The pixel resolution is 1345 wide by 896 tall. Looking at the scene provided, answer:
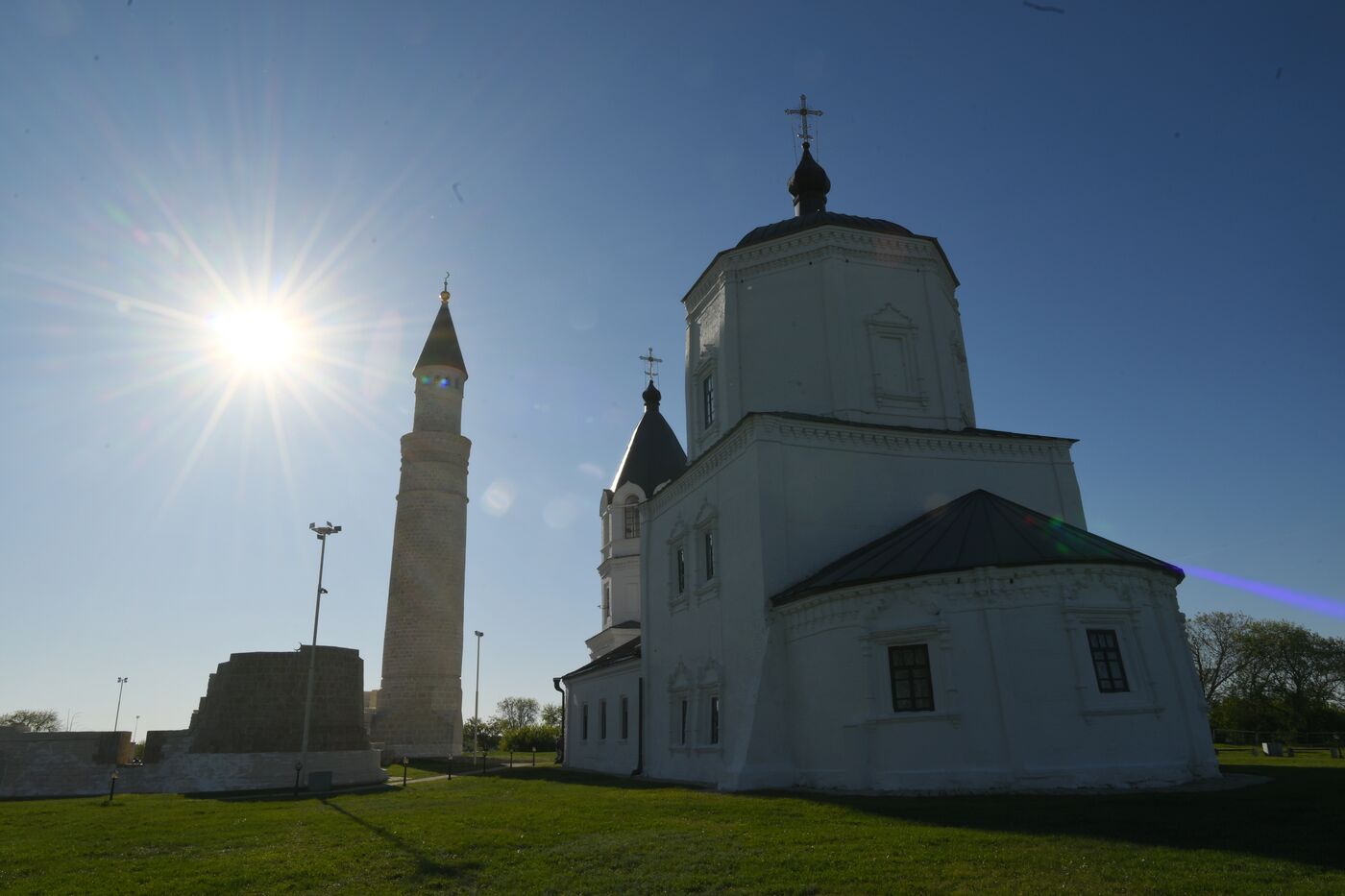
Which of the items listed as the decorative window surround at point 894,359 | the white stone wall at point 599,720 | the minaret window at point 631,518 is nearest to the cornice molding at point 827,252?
the decorative window surround at point 894,359

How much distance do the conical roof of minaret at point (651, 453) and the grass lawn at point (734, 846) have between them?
26309 millimetres

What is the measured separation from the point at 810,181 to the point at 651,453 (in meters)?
19.4

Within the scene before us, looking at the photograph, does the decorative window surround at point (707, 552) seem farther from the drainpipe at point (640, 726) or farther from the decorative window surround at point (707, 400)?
the drainpipe at point (640, 726)

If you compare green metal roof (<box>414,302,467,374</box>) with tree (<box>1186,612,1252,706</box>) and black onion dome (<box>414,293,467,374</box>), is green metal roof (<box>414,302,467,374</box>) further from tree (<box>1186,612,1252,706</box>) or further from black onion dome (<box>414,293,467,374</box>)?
tree (<box>1186,612,1252,706</box>)

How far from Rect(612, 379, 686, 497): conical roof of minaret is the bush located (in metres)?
23.4

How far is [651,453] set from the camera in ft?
137

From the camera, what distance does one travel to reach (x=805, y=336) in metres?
21.6

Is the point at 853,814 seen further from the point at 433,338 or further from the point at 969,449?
the point at 433,338

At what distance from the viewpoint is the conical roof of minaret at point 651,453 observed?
4112cm

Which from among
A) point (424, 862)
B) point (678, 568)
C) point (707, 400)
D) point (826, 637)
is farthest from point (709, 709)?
point (424, 862)

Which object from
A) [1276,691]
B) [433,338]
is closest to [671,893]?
[433,338]

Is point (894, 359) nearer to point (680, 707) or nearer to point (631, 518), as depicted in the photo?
point (680, 707)

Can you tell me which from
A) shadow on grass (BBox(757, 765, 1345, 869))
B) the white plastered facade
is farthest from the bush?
shadow on grass (BBox(757, 765, 1345, 869))

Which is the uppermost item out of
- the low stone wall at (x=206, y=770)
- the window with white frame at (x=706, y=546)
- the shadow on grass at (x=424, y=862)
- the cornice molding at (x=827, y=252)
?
the cornice molding at (x=827, y=252)
